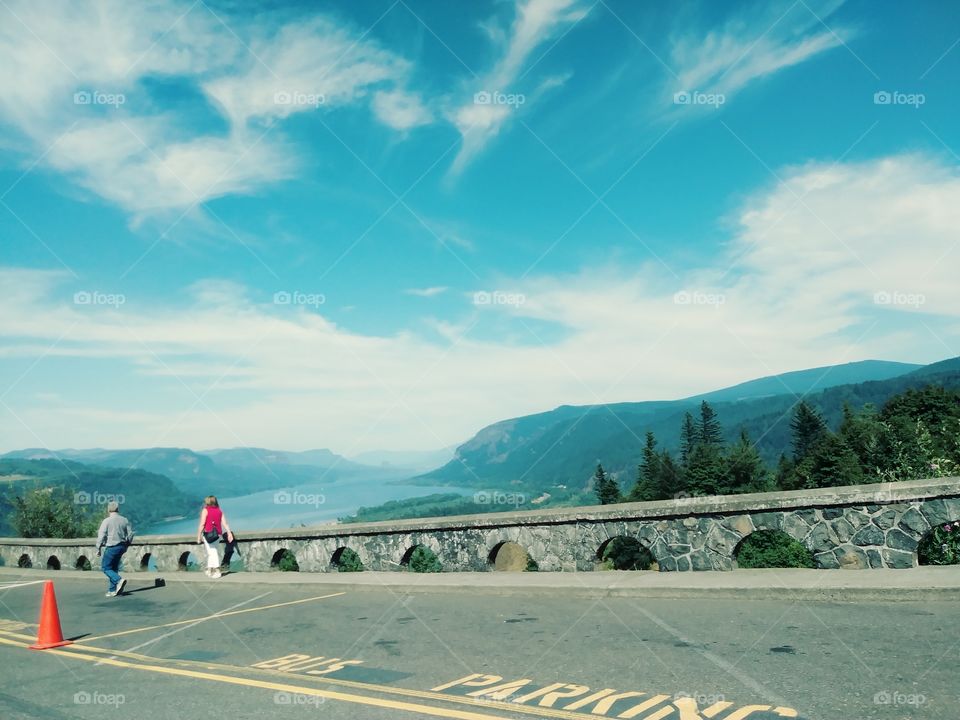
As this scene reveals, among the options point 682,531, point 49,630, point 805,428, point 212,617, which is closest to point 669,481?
point 805,428

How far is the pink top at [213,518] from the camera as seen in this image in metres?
15.4

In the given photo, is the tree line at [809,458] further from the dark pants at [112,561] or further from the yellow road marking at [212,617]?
the dark pants at [112,561]

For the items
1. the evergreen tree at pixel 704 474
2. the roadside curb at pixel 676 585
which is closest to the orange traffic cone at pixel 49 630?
the roadside curb at pixel 676 585

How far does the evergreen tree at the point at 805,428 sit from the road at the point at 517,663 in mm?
115340

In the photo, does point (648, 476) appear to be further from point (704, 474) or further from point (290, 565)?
point (290, 565)

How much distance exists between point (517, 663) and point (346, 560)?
39.5 feet

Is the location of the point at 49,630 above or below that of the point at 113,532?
below

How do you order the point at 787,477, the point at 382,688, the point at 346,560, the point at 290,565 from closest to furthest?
the point at 382,688
the point at 346,560
the point at 290,565
the point at 787,477

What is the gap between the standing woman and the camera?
50.4 ft

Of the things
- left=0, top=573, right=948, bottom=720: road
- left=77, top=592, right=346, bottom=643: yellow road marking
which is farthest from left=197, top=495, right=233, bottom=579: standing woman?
left=0, top=573, right=948, bottom=720: road

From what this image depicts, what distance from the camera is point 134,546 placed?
19.2 m

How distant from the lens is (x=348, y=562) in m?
18.1

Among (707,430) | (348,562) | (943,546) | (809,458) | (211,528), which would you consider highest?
(211,528)

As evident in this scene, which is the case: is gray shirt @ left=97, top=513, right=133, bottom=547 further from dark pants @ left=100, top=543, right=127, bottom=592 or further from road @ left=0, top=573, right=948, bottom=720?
road @ left=0, top=573, right=948, bottom=720
